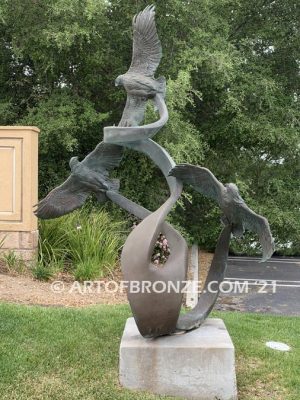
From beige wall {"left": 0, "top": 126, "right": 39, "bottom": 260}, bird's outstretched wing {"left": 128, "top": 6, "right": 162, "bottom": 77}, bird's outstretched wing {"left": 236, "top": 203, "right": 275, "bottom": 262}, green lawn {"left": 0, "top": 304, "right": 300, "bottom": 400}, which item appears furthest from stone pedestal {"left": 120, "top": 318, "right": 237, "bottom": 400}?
beige wall {"left": 0, "top": 126, "right": 39, "bottom": 260}

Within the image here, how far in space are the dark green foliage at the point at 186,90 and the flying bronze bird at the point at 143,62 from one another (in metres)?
4.99

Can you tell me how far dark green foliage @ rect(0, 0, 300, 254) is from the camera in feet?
33.4

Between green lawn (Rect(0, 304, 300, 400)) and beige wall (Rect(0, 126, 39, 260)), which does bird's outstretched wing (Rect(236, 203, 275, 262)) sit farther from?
beige wall (Rect(0, 126, 39, 260))

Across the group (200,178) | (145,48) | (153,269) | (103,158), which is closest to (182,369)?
(153,269)

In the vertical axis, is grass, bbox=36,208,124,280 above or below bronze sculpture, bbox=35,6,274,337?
below

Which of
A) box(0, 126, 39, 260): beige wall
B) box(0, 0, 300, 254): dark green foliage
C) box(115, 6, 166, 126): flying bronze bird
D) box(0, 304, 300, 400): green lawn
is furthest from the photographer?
box(0, 0, 300, 254): dark green foliage

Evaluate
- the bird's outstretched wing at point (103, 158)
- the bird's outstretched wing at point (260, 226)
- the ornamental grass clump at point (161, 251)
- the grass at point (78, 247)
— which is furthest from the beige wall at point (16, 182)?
the bird's outstretched wing at point (260, 226)

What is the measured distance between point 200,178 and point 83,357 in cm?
175

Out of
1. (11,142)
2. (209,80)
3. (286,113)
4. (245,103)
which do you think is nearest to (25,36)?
(11,142)

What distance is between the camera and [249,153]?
1320 centimetres

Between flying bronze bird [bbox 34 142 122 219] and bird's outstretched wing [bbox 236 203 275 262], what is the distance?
120 centimetres

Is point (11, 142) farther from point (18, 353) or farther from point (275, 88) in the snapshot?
point (275, 88)

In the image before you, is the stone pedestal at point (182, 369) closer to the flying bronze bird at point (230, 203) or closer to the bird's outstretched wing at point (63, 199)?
the flying bronze bird at point (230, 203)

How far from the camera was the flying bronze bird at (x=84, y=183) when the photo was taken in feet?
15.5
